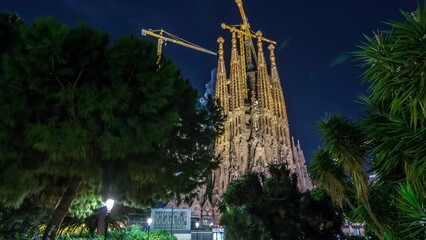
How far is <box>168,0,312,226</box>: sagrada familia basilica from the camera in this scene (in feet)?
178

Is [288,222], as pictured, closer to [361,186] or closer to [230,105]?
[361,186]

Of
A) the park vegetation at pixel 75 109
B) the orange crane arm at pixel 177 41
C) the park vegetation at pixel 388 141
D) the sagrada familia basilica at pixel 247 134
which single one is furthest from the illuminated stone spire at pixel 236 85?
the park vegetation at pixel 388 141

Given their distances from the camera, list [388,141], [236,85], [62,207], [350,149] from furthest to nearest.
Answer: [236,85] → [62,207] → [350,149] → [388,141]

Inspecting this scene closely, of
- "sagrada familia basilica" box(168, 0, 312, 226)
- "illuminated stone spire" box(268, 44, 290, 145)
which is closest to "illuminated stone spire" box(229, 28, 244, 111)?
"sagrada familia basilica" box(168, 0, 312, 226)

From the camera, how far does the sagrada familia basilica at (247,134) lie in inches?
2137

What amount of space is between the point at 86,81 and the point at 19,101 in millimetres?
1458

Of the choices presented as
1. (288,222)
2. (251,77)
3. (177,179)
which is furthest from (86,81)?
(251,77)

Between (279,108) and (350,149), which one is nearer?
(350,149)

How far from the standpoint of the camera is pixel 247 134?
60.6 metres

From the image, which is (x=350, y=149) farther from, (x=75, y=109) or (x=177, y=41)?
(x=177, y=41)

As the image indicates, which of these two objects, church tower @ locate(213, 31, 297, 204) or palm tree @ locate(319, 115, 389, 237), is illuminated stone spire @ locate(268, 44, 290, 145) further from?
palm tree @ locate(319, 115, 389, 237)

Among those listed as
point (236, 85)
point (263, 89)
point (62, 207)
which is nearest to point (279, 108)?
point (263, 89)

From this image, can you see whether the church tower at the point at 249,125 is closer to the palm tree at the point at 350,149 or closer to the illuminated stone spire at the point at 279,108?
the illuminated stone spire at the point at 279,108

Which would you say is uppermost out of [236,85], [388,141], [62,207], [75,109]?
[236,85]
